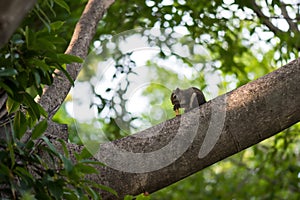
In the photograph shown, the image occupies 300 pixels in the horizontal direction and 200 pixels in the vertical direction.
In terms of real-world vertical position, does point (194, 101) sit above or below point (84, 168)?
below

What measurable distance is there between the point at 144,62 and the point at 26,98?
0.44 m

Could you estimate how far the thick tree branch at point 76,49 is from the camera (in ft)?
4.79

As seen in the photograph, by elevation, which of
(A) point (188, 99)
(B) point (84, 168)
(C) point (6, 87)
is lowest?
(A) point (188, 99)

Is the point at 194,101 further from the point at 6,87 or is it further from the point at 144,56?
the point at 6,87

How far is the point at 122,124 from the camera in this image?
1458 mm

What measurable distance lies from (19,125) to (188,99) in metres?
0.43

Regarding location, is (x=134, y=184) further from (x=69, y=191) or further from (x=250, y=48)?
(x=250, y=48)

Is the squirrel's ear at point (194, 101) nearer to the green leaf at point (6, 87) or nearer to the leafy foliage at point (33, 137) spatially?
the leafy foliage at point (33, 137)

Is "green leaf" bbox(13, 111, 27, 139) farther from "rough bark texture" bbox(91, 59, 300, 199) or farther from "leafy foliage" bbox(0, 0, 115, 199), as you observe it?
"rough bark texture" bbox(91, 59, 300, 199)

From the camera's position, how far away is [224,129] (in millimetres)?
1239

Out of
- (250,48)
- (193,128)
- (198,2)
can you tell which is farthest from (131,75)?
(250,48)

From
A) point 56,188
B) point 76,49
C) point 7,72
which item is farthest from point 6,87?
point 76,49

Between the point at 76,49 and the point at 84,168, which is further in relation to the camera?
the point at 76,49

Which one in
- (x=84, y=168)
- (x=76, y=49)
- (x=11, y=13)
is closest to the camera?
(x=11, y=13)
